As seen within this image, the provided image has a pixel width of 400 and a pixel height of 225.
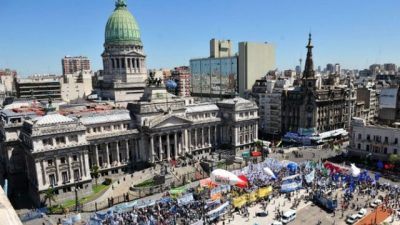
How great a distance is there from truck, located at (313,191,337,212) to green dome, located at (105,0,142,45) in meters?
79.3

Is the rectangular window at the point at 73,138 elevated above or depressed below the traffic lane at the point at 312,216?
above

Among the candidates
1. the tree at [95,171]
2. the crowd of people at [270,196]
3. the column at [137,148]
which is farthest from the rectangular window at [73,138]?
the crowd of people at [270,196]

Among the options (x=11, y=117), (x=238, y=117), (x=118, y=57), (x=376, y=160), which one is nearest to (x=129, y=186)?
(x=11, y=117)

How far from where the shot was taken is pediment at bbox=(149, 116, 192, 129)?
86306 millimetres

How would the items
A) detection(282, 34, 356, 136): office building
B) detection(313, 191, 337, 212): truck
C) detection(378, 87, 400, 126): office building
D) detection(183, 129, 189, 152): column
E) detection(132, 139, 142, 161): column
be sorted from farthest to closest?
1. detection(282, 34, 356, 136): office building
2. detection(378, 87, 400, 126): office building
3. detection(183, 129, 189, 152): column
4. detection(132, 139, 142, 161): column
5. detection(313, 191, 337, 212): truck

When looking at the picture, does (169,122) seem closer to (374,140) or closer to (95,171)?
(95,171)

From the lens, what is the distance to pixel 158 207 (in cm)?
6128

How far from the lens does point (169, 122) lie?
295 feet

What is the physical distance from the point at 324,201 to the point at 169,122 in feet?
145

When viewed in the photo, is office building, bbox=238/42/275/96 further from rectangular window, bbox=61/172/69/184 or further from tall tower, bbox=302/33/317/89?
rectangular window, bbox=61/172/69/184

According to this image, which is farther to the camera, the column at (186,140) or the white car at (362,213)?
the column at (186,140)

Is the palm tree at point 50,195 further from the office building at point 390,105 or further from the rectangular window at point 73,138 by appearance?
the office building at point 390,105

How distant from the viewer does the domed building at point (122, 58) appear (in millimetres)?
112562

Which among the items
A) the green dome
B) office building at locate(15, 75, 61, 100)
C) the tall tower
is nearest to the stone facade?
the tall tower
